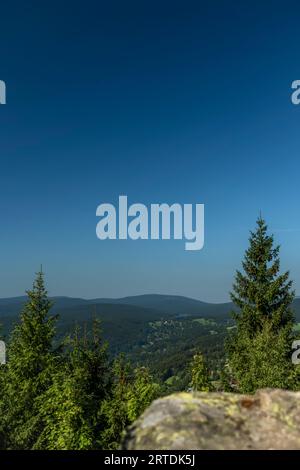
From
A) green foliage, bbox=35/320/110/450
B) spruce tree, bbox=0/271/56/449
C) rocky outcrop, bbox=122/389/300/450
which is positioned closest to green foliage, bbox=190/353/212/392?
green foliage, bbox=35/320/110/450

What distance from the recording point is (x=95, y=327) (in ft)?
111

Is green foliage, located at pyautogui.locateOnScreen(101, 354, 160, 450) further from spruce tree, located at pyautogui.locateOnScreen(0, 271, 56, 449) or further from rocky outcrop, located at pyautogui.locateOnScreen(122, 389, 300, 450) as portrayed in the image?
rocky outcrop, located at pyautogui.locateOnScreen(122, 389, 300, 450)

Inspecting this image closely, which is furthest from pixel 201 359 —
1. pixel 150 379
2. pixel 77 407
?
pixel 77 407

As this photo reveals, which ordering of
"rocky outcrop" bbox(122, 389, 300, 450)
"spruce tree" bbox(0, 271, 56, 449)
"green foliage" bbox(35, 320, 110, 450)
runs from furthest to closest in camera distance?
"spruce tree" bbox(0, 271, 56, 449) < "green foliage" bbox(35, 320, 110, 450) < "rocky outcrop" bbox(122, 389, 300, 450)

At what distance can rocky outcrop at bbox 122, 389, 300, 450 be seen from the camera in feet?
25.5

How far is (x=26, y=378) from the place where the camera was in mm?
28234

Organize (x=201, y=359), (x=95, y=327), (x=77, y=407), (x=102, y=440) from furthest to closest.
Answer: (x=95, y=327) < (x=201, y=359) < (x=102, y=440) < (x=77, y=407)

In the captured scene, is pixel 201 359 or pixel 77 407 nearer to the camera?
pixel 77 407

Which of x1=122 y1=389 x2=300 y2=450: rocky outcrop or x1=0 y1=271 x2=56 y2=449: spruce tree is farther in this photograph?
x1=0 y1=271 x2=56 y2=449: spruce tree

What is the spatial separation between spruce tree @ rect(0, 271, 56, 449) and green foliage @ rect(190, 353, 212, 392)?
35.2 feet
